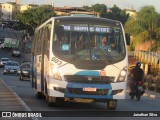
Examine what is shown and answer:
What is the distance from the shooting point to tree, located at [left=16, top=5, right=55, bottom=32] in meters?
112

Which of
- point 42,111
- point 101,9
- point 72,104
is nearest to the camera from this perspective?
point 42,111

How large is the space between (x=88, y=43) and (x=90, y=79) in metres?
1.32

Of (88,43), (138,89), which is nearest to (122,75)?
(88,43)

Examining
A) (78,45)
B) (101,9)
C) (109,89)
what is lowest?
(101,9)

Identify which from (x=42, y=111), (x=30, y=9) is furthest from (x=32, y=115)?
(x=30, y=9)

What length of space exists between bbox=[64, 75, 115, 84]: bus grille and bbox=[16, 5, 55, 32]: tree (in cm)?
9354

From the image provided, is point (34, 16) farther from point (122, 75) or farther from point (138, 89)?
point (122, 75)

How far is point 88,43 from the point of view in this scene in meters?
17.8

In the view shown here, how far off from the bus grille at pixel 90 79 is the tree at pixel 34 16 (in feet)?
307

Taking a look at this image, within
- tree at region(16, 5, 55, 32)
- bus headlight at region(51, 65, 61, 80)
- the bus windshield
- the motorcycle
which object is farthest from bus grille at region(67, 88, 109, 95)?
tree at region(16, 5, 55, 32)

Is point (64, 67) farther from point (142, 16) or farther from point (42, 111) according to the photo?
point (142, 16)

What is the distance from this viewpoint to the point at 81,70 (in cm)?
1717

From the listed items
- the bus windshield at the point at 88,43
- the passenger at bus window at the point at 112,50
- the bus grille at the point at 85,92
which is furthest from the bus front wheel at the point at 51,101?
the passenger at bus window at the point at 112,50

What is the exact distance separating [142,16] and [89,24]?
4363 cm
